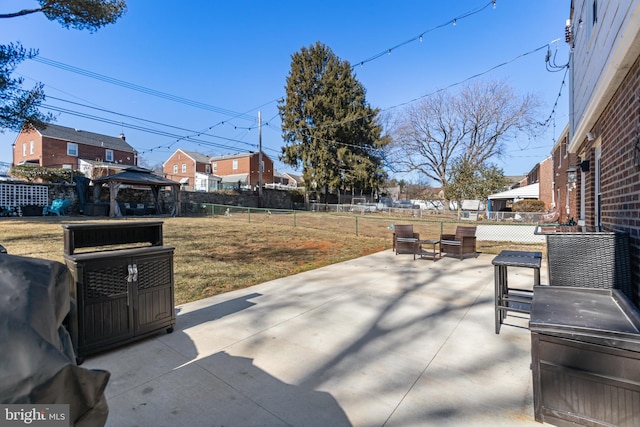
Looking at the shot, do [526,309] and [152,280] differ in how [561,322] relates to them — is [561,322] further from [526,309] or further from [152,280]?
[152,280]

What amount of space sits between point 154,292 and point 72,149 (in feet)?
123

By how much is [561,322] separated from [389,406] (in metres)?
1.24

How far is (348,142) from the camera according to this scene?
112ft

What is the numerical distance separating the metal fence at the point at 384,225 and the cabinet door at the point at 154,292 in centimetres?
814

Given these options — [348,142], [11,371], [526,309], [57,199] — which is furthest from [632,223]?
[348,142]

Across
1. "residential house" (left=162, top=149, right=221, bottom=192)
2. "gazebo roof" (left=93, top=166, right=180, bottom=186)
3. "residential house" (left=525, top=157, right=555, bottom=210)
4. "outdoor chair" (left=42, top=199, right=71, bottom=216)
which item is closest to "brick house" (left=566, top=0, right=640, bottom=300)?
"gazebo roof" (left=93, top=166, right=180, bottom=186)

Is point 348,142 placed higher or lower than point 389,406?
higher

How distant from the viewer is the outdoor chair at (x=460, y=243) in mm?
7867

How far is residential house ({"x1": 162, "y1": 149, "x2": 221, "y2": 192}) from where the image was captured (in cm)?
4116

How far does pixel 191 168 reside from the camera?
140ft

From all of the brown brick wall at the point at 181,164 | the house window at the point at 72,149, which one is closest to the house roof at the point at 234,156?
the brown brick wall at the point at 181,164

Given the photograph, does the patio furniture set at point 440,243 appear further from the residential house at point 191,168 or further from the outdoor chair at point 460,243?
the residential house at point 191,168

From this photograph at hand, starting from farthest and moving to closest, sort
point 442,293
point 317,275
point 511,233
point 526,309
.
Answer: point 511,233, point 317,275, point 442,293, point 526,309

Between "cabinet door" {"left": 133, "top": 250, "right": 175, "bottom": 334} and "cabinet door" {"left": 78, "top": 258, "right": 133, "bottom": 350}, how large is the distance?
9 centimetres
